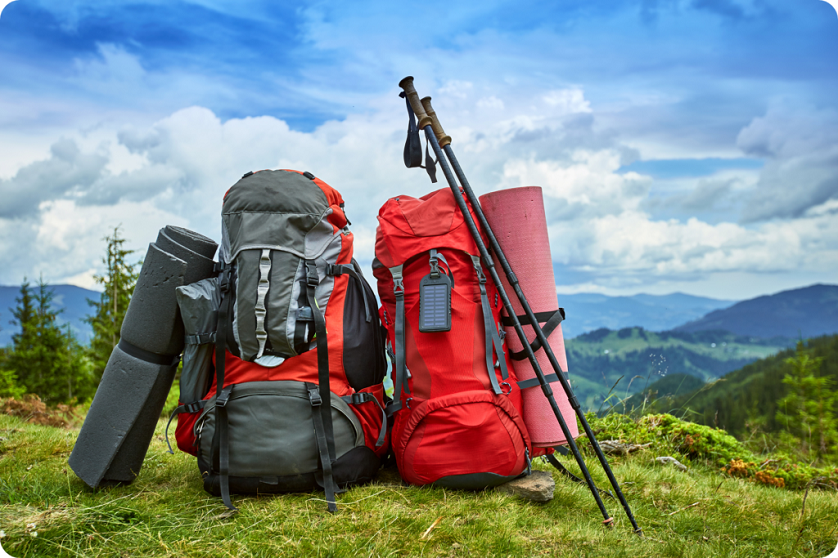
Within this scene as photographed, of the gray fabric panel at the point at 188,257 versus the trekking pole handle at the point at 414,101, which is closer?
the gray fabric panel at the point at 188,257

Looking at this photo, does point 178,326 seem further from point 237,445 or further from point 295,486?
point 295,486

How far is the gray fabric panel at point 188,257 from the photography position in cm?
431

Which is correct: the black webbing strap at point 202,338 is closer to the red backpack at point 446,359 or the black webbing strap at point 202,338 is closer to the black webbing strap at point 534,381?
the red backpack at point 446,359

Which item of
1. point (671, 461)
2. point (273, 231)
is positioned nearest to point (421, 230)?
point (273, 231)

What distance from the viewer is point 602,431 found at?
6.69 m

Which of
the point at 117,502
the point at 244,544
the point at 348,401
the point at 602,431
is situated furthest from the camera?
the point at 602,431

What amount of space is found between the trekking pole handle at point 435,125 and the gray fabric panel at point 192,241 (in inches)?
79.8

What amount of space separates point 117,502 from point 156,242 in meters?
1.93

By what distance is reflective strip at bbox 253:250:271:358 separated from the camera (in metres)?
4.01

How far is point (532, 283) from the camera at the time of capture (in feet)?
14.5

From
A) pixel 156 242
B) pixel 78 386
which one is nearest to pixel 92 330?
pixel 78 386

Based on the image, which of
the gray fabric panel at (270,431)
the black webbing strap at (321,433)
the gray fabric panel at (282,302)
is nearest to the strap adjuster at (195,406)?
the gray fabric panel at (270,431)

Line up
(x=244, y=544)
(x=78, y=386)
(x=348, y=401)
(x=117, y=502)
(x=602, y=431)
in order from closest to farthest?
(x=244, y=544), (x=117, y=502), (x=348, y=401), (x=602, y=431), (x=78, y=386)

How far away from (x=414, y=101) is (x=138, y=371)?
10.1 ft
